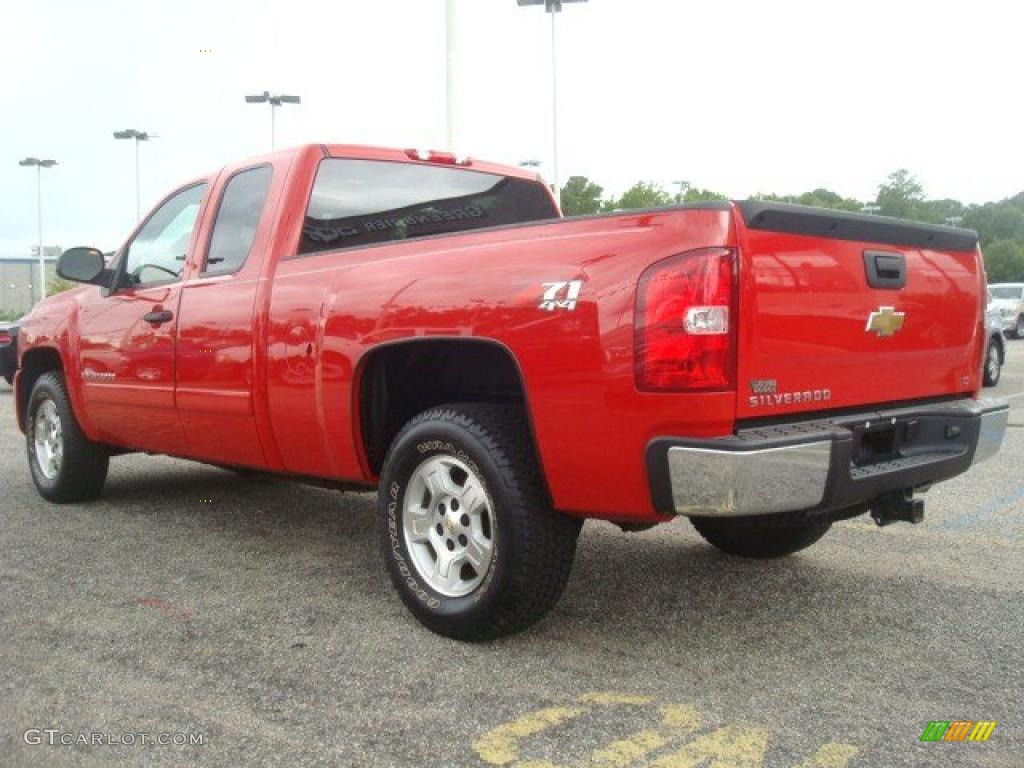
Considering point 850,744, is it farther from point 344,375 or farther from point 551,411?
point 344,375

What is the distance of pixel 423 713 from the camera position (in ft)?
10.1

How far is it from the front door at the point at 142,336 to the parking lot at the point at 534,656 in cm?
62

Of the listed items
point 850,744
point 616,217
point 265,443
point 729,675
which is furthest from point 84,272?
point 850,744

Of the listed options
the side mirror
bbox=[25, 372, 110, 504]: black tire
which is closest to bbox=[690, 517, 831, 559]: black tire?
the side mirror

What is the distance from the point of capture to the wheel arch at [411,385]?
3961 mm

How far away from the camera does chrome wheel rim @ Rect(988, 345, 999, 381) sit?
46.7ft

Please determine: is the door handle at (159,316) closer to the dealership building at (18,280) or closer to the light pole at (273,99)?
the light pole at (273,99)

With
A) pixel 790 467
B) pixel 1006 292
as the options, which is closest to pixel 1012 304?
pixel 1006 292

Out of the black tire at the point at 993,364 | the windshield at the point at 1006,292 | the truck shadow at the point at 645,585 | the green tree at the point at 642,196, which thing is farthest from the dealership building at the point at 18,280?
the truck shadow at the point at 645,585

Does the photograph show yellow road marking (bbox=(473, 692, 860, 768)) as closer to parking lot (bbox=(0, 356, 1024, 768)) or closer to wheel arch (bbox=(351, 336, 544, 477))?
parking lot (bbox=(0, 356, 1024, 768))

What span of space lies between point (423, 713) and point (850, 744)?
121 cm

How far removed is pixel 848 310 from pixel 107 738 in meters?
2.58

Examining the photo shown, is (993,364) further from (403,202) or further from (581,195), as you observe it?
(581,195)

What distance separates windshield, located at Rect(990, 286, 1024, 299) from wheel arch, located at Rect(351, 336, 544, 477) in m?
31.2
